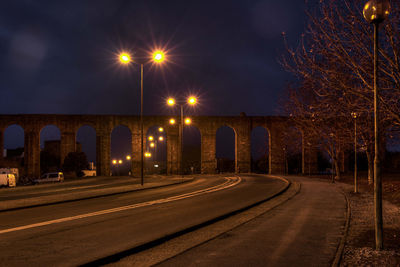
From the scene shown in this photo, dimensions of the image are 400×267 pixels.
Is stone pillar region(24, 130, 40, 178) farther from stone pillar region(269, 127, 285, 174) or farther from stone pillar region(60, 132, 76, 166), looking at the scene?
stone pillar region(269, 127, 285, 174)

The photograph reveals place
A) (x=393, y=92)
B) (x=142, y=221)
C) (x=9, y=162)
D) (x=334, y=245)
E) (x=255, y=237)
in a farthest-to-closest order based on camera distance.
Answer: (x=9, y=162) < (x=393, y=92) < (x=142, y=221) < (x=255, y=237) < (x=334, y=245)

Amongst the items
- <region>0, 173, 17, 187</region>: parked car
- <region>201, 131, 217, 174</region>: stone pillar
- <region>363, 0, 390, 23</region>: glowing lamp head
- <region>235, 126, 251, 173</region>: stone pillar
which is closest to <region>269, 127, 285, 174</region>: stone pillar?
<region>235, 126, 251, 173</region>: stone pillar

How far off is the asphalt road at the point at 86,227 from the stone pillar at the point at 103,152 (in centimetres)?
3084

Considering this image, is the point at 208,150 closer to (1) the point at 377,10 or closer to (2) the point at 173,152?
(2) the point at 173,152

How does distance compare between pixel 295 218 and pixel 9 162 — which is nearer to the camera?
pixel 295 218

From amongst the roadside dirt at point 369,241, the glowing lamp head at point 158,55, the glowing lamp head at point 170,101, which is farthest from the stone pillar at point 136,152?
the roadside dirt at point 369,241

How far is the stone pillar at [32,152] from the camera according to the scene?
4181 centimetres

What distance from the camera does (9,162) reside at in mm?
44469

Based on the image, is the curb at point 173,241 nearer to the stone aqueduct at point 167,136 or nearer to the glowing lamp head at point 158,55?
the glowing lamp head at point 158,55

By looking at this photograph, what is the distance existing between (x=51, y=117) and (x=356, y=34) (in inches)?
1691

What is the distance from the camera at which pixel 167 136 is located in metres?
44.2

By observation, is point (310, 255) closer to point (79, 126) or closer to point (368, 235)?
point (368, 235)

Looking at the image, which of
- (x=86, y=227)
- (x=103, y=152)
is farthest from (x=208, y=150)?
(x=86, y=227)

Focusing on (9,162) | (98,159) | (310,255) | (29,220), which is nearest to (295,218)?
(310,255)
